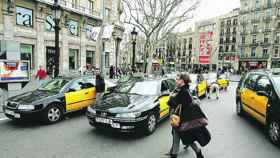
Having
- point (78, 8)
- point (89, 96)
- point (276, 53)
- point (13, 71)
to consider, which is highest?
point (78, 8)

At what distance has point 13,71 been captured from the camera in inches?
306

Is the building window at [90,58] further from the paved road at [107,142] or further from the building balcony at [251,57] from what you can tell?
the building balcony at [251,57]

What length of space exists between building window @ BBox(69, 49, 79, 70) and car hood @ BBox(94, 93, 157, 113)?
1919 cm

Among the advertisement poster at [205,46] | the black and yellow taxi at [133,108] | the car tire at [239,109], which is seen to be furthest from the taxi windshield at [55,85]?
the advertisement poster at [205,46]

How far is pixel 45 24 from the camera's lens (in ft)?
65.4

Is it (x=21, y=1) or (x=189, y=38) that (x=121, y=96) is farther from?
(x=189, y=38)

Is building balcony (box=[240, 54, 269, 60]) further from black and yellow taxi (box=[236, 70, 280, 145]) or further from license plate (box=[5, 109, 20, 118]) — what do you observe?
license plate (box=[5, 109, 20, 118])

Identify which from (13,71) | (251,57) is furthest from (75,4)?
(251,57)

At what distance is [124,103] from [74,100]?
229cm

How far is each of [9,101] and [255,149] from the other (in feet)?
21.3

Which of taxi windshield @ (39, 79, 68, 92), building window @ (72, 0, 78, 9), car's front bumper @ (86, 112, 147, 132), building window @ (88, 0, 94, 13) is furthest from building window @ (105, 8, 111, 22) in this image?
car's front bumper @ (86, 112, 147, 132)

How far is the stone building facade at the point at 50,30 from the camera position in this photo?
17219mm

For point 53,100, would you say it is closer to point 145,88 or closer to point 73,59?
point 145,88

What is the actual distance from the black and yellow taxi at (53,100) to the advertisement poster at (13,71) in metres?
2.07
